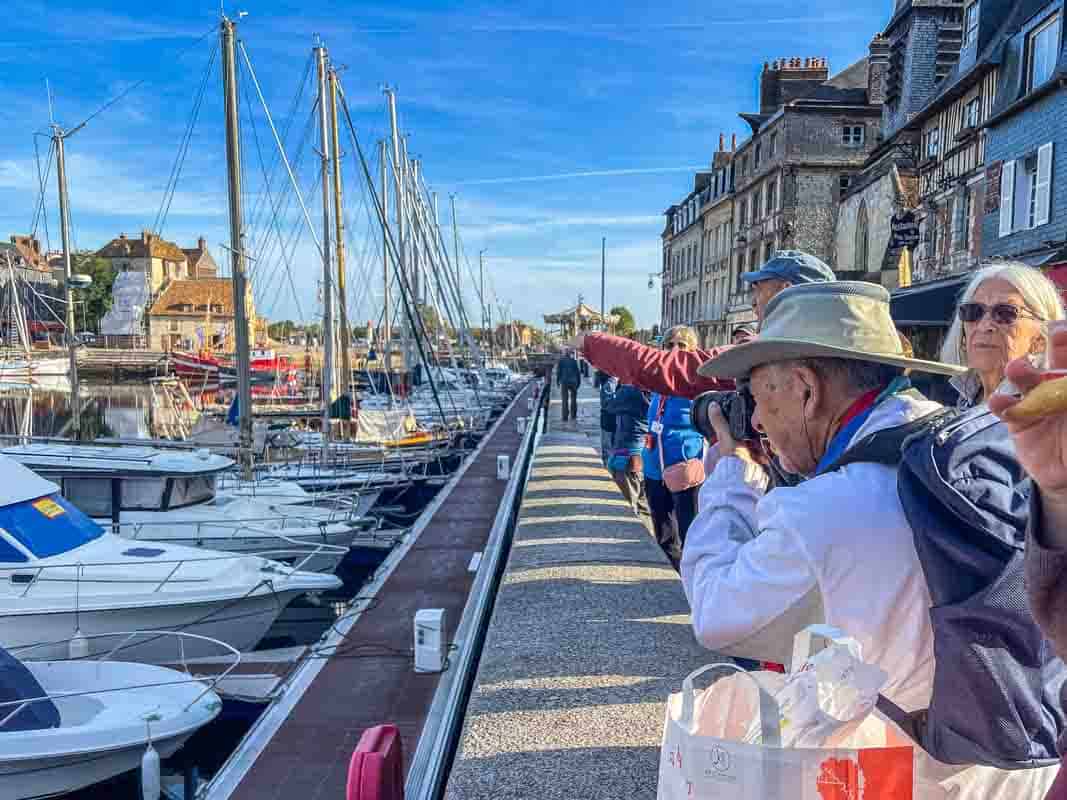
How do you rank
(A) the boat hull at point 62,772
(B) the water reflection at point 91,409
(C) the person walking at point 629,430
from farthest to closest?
(B) the water reflection at point 91,409 → (C) the person walking at point 629,430 → (A) the boat hull at point 62,772

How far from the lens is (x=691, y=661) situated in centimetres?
351

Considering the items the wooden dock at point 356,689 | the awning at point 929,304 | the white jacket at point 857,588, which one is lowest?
the wooden dock at point 356,689

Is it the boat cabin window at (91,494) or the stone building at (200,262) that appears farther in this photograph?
the stone building at (200,262)

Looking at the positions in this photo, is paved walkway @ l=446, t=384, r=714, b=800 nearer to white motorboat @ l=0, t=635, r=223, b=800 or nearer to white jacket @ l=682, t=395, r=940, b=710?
white jacket @ l=682, t=395, r=940, b=710

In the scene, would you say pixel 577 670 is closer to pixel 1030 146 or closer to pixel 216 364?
pixel 1030 146

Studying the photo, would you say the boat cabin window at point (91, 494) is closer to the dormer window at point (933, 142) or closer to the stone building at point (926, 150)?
the stone building at point (926, 150)

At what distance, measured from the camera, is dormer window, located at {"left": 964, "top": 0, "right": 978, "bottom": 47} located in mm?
17391

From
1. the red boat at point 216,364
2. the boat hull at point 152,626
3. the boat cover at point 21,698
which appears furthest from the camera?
the red boat at point 216,364

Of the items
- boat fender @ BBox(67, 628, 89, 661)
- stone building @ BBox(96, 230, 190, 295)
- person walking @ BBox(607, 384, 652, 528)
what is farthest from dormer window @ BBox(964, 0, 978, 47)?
stone building @ BBox(96, 230, 190, 295)

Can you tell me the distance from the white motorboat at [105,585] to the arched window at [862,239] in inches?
824

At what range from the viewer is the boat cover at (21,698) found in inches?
198

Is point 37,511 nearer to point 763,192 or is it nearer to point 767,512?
point 767,512

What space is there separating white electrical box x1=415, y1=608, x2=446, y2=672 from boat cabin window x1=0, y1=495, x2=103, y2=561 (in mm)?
4448

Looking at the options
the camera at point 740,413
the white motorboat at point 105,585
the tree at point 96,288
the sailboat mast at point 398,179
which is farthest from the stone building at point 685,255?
the tree at point 96,288
